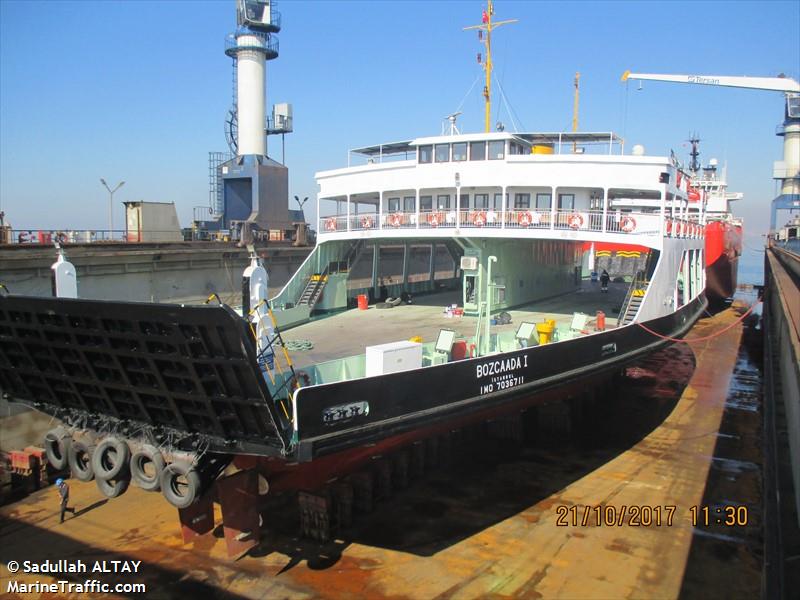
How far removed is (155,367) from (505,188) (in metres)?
9.34

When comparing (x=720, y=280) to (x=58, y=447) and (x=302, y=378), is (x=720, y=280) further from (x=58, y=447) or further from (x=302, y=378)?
(x=58, y=447)

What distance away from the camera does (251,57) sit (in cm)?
3672

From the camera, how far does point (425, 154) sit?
1642 cm

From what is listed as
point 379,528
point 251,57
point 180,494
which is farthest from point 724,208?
point 180,494

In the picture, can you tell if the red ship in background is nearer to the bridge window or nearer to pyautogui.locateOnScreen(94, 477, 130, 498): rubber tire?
the bridge window

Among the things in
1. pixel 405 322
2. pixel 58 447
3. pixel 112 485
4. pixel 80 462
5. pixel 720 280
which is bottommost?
pixel 112 485

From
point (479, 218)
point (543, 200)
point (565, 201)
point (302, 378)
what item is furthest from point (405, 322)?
point (302, 378)

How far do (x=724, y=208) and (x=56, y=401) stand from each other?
4538cm

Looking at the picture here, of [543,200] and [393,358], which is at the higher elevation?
[543,200]

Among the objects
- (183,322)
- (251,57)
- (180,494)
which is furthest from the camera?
(251,57)

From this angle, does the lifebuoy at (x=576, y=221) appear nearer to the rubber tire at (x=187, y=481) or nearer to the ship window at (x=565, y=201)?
the ship window at (x=565, y=201)

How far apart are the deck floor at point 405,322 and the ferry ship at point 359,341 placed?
0.34ft

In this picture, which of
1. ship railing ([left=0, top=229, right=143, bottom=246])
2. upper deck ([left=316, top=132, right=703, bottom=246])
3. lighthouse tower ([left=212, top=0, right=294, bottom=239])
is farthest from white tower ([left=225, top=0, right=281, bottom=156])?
upper deck ([left=316, top=132, right=703, bottom=246])

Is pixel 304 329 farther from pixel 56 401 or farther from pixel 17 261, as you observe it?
pixel 17 261
